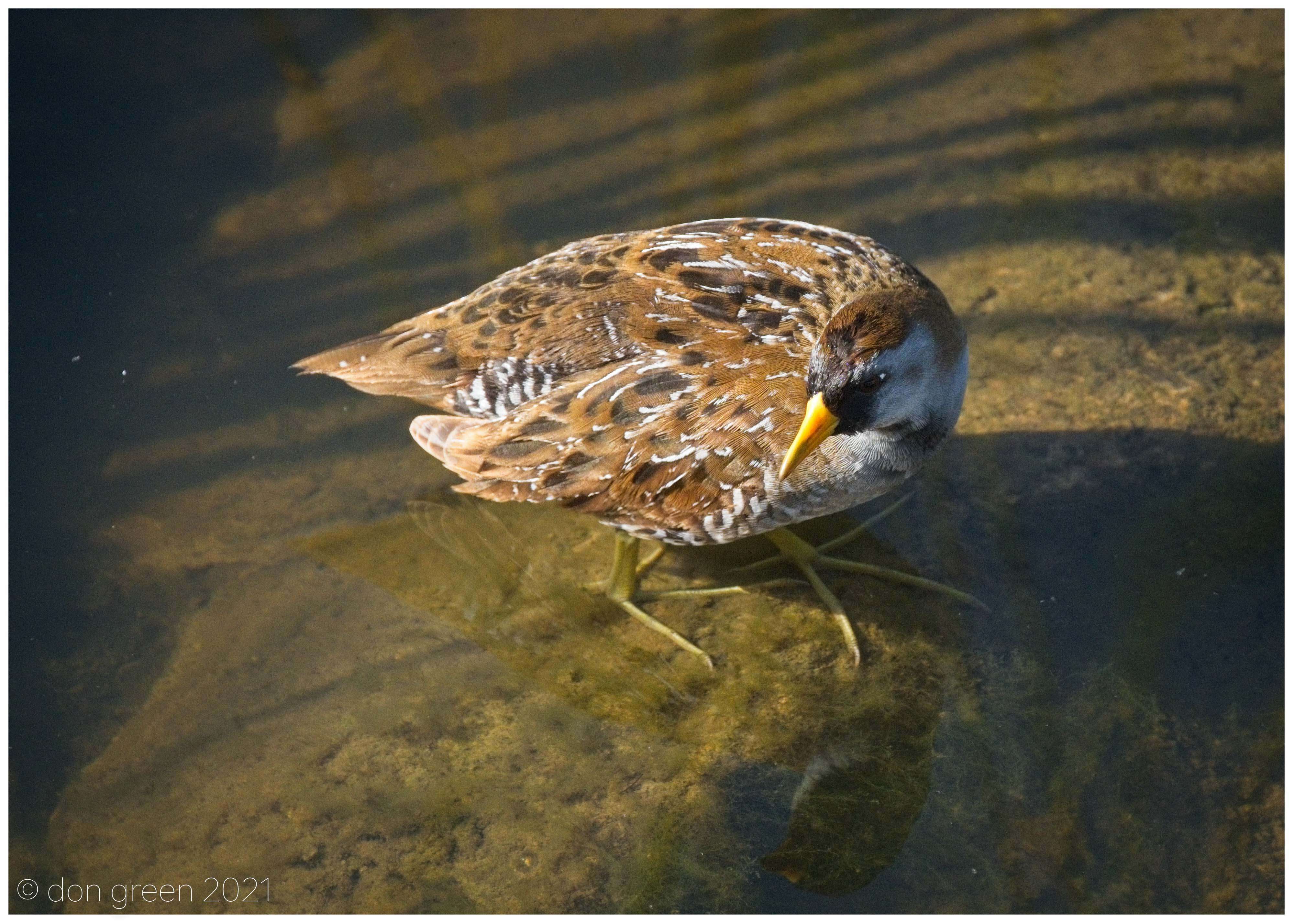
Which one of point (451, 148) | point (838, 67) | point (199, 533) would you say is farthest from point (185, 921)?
point (838, 67)

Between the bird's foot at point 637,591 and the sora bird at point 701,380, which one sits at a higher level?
the sora bird at point 701,380

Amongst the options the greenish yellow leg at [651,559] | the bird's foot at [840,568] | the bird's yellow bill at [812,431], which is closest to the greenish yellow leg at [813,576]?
the bird's foot at [840,568]

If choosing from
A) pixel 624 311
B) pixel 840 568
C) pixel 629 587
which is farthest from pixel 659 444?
pixel 840 568

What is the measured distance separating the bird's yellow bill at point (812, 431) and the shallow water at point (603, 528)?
806 millimetres

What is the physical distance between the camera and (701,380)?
317 centimetres

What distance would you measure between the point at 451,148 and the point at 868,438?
267 centimetres

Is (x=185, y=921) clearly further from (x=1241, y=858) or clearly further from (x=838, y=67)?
(x=838, y=67)

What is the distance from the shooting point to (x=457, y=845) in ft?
10.4

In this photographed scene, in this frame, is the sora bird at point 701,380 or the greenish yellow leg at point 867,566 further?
the greenish yellow leg at point 867,566

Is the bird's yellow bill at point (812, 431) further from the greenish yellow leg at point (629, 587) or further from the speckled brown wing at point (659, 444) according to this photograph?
the greenish yellow leg at point (629, 587)

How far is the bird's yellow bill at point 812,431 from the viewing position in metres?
2.95

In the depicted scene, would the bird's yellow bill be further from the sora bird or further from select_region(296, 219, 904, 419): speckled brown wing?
select_region(296, 219, 904, 419): speckled brown wing

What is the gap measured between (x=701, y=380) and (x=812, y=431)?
1.27 ft

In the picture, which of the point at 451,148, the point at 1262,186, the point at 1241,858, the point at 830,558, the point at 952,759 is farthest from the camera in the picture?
the point at 451,148
